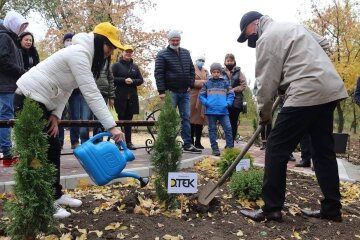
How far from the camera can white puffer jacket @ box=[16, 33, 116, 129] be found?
124 inches

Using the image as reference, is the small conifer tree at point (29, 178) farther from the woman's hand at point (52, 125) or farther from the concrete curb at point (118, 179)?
the concrete curb at point (118, 179)

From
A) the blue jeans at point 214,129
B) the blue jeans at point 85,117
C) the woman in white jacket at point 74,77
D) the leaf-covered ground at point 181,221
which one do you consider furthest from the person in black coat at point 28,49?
the blue jeans at point 214,129

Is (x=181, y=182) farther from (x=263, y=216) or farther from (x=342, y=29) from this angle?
(x=342, y=29)

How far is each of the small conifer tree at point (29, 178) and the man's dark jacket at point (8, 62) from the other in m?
2.44

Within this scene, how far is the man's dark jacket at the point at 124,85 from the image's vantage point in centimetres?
677

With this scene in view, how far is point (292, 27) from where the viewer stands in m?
3.39

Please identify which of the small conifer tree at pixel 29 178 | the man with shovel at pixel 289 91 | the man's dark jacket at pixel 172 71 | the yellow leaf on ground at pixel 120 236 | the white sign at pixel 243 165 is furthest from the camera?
the man's dark jacket at pixel 172 71

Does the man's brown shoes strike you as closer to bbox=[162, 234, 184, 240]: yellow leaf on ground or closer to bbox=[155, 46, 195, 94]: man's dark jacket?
bbox=[162, 234, 184, 240]: yellow leaf on ground

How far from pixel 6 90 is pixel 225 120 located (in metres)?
3.43

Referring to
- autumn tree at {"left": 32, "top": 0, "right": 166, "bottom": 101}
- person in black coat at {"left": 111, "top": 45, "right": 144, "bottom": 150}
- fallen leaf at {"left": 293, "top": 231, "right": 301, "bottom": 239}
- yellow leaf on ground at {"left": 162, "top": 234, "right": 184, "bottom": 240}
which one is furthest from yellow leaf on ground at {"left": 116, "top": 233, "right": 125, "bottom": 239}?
autumn tree at {"left": 32, "top": 0, "right": 166, "bottom": 101}

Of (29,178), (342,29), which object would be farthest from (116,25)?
(29,178)

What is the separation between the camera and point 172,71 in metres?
6.45

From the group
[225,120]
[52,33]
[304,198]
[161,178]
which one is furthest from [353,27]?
[161,178]

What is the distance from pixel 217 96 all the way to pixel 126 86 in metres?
1.53
